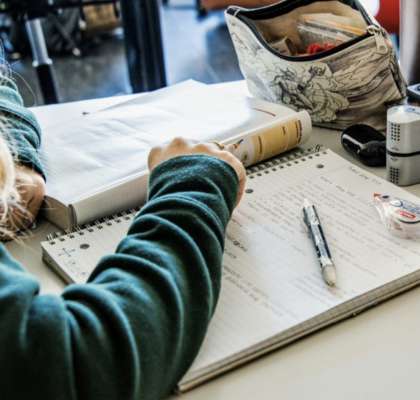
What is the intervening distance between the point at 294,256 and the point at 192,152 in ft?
0.45

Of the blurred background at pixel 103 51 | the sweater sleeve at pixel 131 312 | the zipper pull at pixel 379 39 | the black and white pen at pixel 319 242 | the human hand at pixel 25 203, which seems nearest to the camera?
the sweater sleeve at pixel 131 312

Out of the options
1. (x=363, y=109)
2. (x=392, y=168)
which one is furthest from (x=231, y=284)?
(x=363, y=109)

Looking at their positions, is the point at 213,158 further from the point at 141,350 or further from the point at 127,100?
the point at 127,100

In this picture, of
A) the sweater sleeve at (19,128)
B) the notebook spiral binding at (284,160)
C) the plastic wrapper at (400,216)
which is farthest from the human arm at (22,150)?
the plastic wrapper at (400,216)

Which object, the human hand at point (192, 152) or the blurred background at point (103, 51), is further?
the blurred background at point (103, 51)

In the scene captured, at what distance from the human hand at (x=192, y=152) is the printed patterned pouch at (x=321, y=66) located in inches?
9.4

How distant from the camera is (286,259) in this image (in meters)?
0.59

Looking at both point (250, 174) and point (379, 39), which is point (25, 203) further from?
point (379, 39)

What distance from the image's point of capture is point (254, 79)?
930mm

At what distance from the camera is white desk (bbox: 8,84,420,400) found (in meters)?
0.47

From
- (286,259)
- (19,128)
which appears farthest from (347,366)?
(19,128)

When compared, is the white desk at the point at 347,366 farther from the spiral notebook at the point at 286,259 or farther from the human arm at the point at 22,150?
the human arm at the point at 22,150

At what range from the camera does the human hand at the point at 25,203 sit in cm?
68

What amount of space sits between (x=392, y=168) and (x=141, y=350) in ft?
1.28
